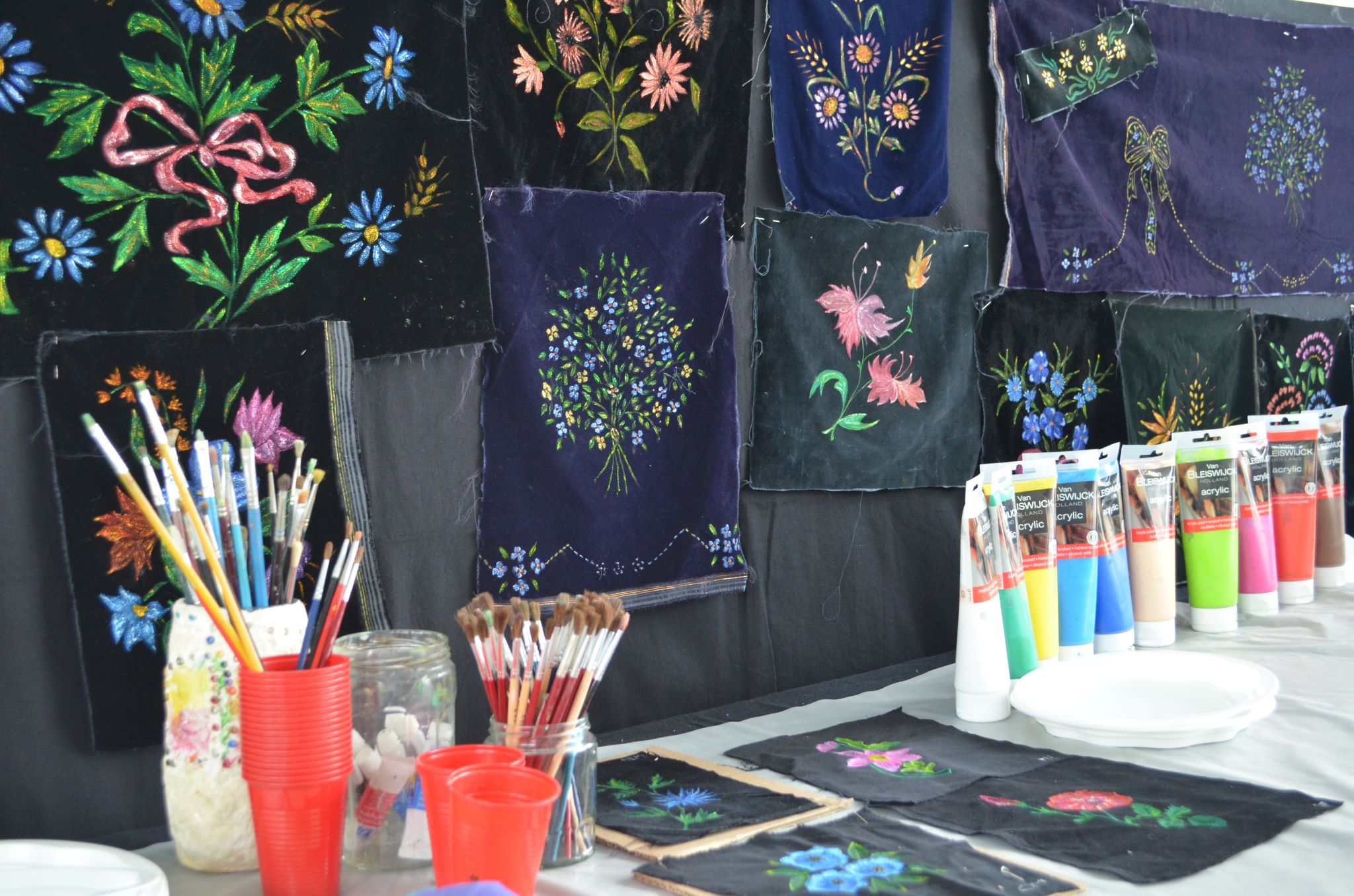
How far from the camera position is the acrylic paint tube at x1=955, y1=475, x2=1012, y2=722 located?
137cm

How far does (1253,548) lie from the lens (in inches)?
74.2

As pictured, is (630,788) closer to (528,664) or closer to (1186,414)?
(528,664)

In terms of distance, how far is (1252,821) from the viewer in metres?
1.04

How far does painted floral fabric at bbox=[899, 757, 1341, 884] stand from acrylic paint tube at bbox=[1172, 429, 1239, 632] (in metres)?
0.69

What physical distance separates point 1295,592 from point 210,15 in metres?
1.84

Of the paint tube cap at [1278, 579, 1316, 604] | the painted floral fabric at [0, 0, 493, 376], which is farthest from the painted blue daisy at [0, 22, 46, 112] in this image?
the paint tube cap at [1278, 579, 1316, 604]

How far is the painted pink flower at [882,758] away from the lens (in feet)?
3.98

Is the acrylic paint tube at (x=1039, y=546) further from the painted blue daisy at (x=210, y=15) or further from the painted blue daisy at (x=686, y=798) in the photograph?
the painted blue daisy at (x=210, y=15)

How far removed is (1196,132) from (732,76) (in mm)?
1203

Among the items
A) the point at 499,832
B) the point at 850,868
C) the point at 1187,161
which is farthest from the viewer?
the point at 1187,161

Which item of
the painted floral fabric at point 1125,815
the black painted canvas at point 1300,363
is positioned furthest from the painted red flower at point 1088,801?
the black painted canvas at point 1300,363

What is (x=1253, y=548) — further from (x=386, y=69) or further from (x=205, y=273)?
(x=205, y=273)

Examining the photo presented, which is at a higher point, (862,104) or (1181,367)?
(862,104)

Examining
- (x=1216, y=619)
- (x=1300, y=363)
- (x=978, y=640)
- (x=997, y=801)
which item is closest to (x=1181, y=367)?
(x=1300, y=363)
